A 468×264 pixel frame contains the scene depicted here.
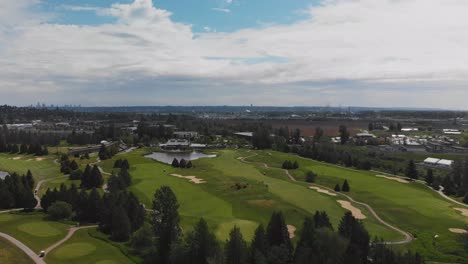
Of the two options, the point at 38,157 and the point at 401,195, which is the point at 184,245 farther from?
the point at 38,157

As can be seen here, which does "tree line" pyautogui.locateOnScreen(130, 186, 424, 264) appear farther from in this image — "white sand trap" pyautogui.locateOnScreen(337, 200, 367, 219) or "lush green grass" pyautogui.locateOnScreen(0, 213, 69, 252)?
"white sand trap" pyautogui.locateOnScreen(337, 200, 367, 219)

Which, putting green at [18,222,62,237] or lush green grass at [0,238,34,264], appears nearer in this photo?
lush green grass at [0,238,34,264]

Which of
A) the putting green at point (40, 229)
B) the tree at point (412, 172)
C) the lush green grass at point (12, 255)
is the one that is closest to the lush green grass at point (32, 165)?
the putting green at point (40, 229)

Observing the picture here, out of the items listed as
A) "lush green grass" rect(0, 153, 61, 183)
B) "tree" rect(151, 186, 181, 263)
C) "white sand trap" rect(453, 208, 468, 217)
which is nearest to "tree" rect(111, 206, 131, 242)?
"tree" rect(151, 186, 181, 263)

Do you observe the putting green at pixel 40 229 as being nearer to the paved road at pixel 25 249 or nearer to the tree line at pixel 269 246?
the paved road at pixel 25 249

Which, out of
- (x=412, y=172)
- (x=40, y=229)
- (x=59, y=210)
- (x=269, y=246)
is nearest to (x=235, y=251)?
(x=269, y=246)

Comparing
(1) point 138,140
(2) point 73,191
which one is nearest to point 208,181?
(2) point 73,191
